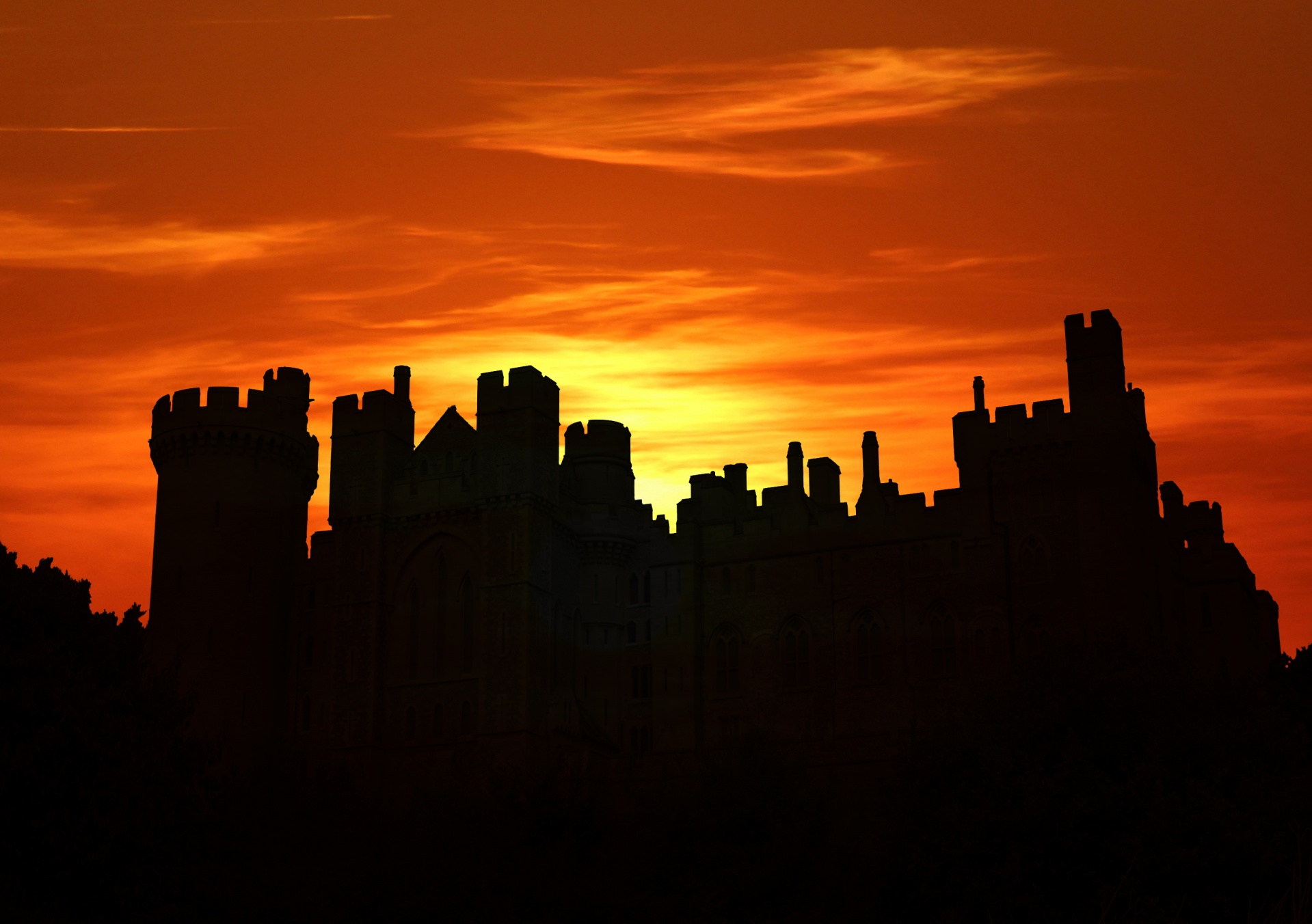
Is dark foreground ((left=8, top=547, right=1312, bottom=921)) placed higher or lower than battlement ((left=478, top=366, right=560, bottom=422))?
lower

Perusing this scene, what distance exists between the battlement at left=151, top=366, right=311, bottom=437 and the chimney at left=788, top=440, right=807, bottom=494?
1872 centimetres

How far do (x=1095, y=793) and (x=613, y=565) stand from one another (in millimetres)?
30790

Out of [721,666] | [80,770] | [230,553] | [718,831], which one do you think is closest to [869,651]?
[721,666]

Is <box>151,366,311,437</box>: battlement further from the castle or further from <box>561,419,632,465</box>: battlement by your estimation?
<box>561,419,632,465</box>: battlement

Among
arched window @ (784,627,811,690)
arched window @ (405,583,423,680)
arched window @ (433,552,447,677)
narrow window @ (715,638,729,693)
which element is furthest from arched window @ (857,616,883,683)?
arched window @ (405,583,423,680)

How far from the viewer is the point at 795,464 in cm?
6981

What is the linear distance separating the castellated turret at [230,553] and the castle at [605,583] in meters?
0.10

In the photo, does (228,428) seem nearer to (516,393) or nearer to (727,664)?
(516,393)

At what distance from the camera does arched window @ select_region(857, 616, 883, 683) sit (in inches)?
2477

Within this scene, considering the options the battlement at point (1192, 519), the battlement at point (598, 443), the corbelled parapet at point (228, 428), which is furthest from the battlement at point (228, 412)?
the battlement at point (1192, 519)

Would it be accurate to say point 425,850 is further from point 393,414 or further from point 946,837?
point 393,414

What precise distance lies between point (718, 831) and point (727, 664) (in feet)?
53.5

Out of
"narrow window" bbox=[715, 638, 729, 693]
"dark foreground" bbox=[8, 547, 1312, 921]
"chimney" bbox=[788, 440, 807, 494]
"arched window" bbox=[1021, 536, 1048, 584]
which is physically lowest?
"dark foreground" bbox=[8, 547, 1312, 921]

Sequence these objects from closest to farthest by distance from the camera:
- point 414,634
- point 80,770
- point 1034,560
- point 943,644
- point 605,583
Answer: point 80,770, point 1034,560, point 943,644, point 414,634, point 605,583
